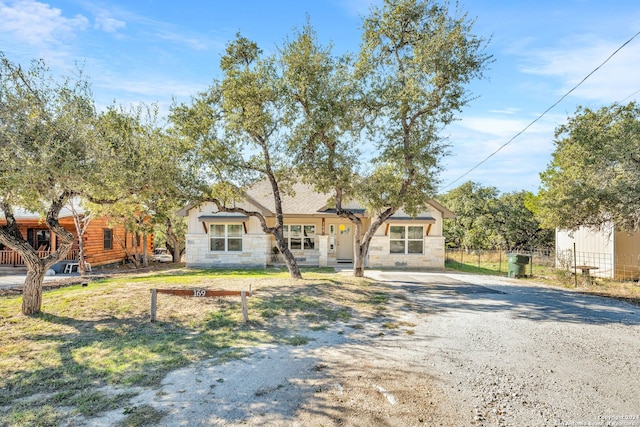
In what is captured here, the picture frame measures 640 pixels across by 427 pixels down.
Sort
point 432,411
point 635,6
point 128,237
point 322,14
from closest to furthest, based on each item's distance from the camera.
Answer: point 432,411
point 635,6
point 322,14
point 128,237

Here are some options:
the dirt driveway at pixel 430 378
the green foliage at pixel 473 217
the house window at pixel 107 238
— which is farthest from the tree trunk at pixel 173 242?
the green foliage at pixel 473 217

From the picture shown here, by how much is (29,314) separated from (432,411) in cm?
935

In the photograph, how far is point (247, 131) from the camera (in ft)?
40.9

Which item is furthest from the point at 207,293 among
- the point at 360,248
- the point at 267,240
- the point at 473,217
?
the point at 473,217

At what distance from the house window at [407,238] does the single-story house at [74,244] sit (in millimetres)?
15384

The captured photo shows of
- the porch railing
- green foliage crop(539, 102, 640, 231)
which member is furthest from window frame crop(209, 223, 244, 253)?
green foliage crop(539, 102, 640, 231)

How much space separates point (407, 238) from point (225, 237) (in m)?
9.77

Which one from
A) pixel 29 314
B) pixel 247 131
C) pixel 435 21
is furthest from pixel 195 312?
pixel 435 21

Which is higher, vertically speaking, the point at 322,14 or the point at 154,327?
the point at 322,14

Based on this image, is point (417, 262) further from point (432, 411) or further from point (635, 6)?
point (432, 411)

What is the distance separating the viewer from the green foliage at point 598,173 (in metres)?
13.0

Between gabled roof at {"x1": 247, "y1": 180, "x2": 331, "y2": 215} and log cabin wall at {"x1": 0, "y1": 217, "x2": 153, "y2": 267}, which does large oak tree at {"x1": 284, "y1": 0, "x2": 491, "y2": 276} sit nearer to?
gabled roof at {"x1": 247, "y1": 180, "x2": 331, "y2": 215}

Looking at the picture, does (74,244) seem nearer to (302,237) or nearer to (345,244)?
(302,237)

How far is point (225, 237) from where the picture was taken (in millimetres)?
20500
